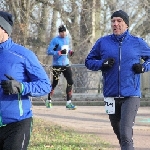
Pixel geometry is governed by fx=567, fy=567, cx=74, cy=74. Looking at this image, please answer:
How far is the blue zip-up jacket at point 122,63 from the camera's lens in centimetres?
635

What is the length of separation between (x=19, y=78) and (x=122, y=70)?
1.98 metres

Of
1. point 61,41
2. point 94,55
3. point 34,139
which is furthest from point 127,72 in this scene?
point 61,41

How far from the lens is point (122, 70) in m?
6.36

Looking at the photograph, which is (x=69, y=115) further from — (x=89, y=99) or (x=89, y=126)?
(x=89, y=99)

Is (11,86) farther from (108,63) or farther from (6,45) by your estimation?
(108,63)

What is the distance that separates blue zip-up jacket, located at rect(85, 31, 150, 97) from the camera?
6.35 m

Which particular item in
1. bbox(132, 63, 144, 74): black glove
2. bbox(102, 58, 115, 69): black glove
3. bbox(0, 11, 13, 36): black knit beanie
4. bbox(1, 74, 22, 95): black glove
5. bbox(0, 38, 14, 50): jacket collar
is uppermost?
bbox(0, 11, 13, 36): black knit beanie

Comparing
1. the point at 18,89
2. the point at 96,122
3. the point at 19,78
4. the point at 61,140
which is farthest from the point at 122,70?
the point at 96,122

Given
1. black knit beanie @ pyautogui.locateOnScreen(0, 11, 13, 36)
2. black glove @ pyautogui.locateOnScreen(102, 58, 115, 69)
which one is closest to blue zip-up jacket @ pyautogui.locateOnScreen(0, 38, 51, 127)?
black knit beanie @ pyautogui.locateOnScreen(0, 11, 13, 36)

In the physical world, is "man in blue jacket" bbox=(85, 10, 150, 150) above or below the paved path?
above

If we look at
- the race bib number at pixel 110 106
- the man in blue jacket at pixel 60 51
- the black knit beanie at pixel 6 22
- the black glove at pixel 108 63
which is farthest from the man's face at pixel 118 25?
the man in blue jacket at pixel 60 51

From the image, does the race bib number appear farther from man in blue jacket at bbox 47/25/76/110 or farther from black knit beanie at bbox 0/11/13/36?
man in blue jacket at bbox 47/25/76/110

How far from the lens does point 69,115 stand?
12.6 meters

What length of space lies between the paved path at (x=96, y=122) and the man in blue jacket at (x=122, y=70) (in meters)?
2.00
